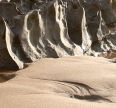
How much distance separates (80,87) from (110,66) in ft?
2.27

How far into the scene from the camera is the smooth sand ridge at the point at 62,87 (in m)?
1.64

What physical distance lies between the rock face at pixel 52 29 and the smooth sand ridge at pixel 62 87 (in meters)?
0.53

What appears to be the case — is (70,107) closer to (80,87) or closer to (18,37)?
(80,87)

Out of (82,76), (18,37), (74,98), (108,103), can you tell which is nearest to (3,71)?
(18,37)

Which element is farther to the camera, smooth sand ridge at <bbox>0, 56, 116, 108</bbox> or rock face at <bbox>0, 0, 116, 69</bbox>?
rock face at <bbox>0, 0, 116, 69</bbox>

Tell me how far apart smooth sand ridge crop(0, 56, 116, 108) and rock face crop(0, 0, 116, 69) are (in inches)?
20.9

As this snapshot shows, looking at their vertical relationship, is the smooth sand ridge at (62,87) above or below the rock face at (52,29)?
below

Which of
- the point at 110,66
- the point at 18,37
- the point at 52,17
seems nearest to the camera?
the point at 110,66

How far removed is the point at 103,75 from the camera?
2.30 meters

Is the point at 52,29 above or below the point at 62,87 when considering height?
above

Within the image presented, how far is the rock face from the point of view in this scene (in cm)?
321

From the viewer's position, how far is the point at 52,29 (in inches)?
143

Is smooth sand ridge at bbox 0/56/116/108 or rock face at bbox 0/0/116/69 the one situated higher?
rock face at bbox 0/0/116/69

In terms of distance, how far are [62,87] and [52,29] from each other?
167 centimetres
